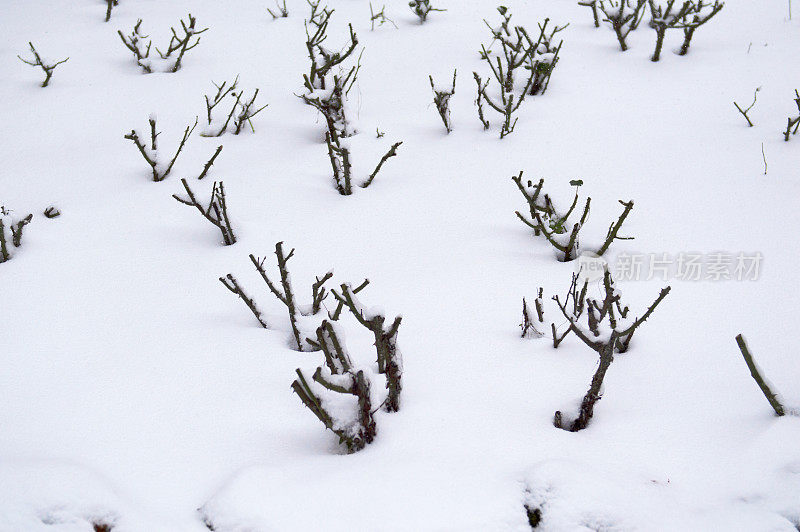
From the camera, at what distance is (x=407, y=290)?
6.44 ft

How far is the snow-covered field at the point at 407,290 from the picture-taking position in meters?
1.24

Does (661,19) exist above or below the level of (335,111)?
above

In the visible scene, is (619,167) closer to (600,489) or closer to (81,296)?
(600,489)

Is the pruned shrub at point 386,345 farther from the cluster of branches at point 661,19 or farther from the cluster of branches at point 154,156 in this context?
the cluster of branches at point 661,19

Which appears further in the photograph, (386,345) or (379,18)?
(379,18)

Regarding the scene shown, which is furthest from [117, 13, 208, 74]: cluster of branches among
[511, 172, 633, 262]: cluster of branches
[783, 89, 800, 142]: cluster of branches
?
[783, 89, 800, 142]: cluster of branches

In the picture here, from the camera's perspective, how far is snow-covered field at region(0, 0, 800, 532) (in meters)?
1.24

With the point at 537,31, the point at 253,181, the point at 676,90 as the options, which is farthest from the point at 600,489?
the point at 537,31

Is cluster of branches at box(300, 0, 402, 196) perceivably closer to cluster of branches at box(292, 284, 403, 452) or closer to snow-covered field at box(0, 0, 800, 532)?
snow-covered field at box(0, 0, 800, 532)

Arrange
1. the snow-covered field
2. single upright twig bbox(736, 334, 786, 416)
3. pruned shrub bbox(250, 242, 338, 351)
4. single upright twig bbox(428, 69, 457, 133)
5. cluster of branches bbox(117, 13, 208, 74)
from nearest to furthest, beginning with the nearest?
the snow-covered field
single upright twig bbox(736, 334, 786, 416)
pruned shrub bbox(250, 242, 338, 351)
single upright twig bbox(428, 69, 457, 133)
cluster of branches bbox(117, 13, 208, 74)

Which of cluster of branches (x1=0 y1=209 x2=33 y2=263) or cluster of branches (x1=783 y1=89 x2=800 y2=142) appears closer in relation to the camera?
cluster of branches (x1=0 y1=209 x2=33 y2=263)

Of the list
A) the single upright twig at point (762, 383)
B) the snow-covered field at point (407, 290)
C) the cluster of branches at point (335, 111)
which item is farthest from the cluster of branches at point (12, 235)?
the single upright twig at point (762, 383)

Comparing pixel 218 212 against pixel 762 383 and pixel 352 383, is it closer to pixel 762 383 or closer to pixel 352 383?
pixel 352 383

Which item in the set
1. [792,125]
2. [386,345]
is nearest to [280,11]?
[792,125]
